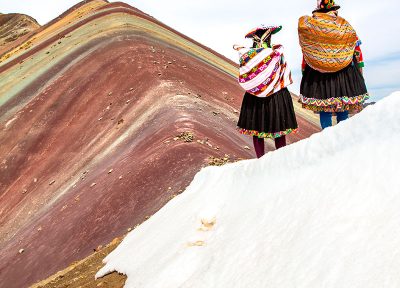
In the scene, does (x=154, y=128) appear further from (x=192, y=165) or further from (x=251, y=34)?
(x=251, y=34)

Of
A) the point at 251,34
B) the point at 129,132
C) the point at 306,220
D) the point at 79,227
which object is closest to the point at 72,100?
the point at 129,132

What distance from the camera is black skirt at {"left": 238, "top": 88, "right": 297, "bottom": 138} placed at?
726cm

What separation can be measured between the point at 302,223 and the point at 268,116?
3.36 metres

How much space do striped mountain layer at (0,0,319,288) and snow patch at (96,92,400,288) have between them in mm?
3110

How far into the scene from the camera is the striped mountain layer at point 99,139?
9758 millimetres

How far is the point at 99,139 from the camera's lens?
51.1 feet

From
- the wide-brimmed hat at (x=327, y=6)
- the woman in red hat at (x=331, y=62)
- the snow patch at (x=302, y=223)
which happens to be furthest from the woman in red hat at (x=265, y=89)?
the snow patch at (x=302, y=223)

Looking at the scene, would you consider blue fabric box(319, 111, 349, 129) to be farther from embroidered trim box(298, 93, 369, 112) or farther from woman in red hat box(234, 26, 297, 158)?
woman in red hat box(234, 26, 297, 158)

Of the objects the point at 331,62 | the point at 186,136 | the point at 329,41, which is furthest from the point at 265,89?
the point at 186,136

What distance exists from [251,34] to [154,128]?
19.5ft

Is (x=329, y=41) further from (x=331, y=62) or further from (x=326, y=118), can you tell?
(x=326, y=118)

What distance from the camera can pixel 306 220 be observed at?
4086 millimetres

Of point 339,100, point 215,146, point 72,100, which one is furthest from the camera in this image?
point 72,100

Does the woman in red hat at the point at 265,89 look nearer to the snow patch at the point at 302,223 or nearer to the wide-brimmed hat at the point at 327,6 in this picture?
the wide-brimmed hat at the point at 327,6
